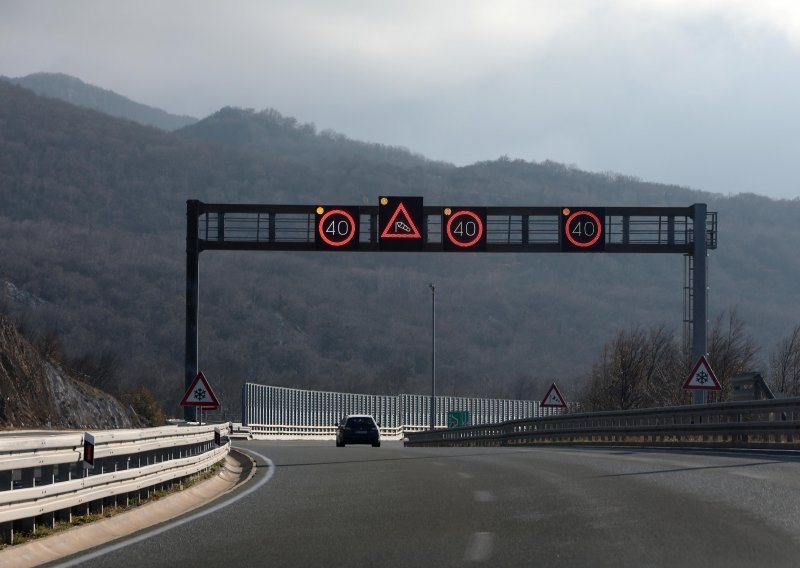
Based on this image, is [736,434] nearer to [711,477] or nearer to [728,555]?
[711,477]

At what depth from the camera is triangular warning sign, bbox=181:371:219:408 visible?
29.7m

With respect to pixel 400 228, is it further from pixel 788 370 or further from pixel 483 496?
pixel 788 370

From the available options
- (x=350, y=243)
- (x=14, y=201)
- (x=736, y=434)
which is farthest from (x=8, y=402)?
(x=14, y=201)

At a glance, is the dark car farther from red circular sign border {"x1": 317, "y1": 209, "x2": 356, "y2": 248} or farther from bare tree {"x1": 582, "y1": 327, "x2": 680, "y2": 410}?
bare tree {"x1": 582, "y1": 327, "x2": 680, "y2": 410}

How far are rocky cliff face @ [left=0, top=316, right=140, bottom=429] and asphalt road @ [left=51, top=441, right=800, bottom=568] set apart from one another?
2082 centimetres

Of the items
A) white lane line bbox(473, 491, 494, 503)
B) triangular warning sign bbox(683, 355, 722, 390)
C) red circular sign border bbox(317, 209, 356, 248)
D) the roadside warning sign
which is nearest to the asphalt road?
white lane line bbox(473, 491, 494, 503)

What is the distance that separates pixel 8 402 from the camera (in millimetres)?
39719

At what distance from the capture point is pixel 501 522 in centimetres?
1344

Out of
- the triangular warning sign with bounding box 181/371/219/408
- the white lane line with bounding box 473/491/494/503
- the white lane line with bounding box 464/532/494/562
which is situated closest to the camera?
the white lane line with bounding box 464/532/494/562

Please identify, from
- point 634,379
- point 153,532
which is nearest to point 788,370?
point 634,379

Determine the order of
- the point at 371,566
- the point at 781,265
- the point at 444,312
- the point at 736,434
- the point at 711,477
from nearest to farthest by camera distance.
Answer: the point at 371,566 → the point at 711,477 → the point at 736,434 → the point at 781,265 → the point at 444,312

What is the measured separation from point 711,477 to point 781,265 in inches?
6607

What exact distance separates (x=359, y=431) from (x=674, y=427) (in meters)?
17.9

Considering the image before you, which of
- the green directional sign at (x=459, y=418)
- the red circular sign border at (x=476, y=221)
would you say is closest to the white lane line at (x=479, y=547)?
the red circular sign border at (x=476, y=221)
